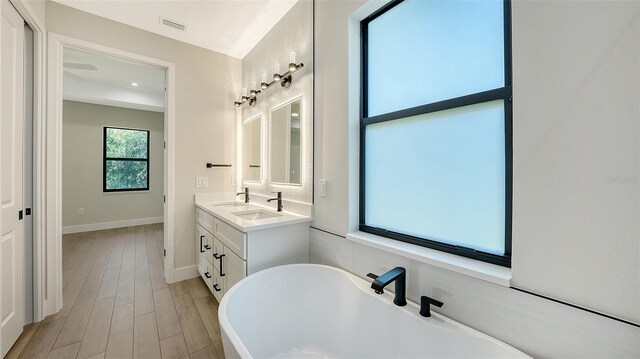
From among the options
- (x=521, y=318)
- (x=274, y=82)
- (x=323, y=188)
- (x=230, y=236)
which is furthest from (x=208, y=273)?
(x=521, y=318)

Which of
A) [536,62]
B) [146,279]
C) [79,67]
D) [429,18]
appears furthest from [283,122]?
[79,67]

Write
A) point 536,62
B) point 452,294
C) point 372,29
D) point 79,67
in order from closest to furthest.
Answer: point 536,62 → point 452,294 → point 372,29 → point 79,67

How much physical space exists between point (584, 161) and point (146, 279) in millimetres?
3473

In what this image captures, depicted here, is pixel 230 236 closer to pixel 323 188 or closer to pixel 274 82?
pixel 323 188

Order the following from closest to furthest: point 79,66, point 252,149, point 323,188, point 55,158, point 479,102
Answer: point 479,102 < point 323,188 < point 55,158 < point 252,149 < point 79,66

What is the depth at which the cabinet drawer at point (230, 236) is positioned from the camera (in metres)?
1.61

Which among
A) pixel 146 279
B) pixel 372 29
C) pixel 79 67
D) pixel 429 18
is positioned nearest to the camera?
pixel 429 18

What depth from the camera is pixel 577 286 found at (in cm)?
77

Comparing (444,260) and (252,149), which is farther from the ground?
(252,149)

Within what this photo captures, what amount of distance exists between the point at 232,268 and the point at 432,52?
6.18ft

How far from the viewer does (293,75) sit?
6.89ft

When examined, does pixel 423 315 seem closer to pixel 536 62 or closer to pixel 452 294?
pixel 452 294

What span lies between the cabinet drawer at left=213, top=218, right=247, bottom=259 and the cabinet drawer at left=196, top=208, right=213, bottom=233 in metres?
0.13

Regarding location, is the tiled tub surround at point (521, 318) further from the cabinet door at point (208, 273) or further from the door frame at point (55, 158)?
the door frame at point (55, 158)
